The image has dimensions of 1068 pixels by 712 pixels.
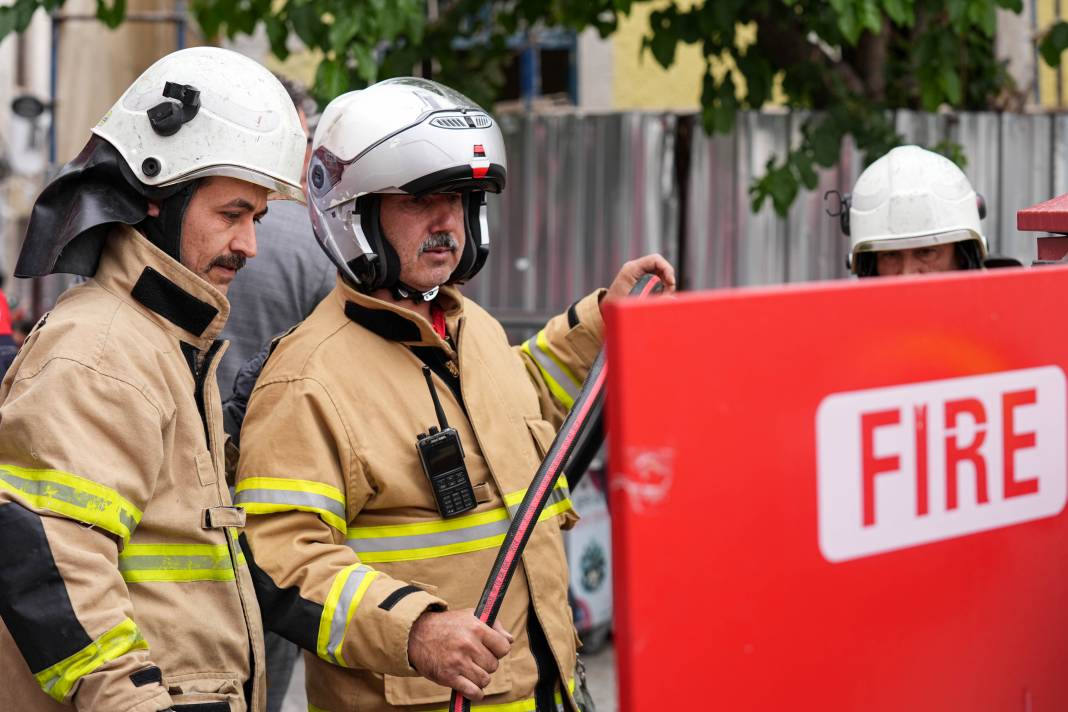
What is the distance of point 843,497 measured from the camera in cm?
152

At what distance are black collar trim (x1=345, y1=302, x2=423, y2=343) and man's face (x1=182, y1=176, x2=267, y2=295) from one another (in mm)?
260

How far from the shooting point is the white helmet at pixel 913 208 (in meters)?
3.38

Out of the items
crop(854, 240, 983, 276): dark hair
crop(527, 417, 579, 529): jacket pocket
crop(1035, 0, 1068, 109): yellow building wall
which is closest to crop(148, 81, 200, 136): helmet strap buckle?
crop(527, 417, 579, 529): jacket pocket

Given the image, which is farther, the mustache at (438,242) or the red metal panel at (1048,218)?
the mustache at (438,242)

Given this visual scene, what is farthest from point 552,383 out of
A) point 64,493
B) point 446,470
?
point 64,493

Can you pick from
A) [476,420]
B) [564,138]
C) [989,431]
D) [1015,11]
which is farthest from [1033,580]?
[564,138]

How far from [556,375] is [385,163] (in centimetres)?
69

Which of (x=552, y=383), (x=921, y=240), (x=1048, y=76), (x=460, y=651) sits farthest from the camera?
(x=1048, y=76)

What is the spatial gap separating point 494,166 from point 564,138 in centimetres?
422

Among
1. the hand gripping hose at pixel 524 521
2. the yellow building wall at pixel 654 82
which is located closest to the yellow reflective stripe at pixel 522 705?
the hand gripping hose at pixel 524 521

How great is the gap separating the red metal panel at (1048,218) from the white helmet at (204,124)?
139 centimetres

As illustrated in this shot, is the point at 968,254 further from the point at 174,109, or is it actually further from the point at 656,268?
the point at 174,109

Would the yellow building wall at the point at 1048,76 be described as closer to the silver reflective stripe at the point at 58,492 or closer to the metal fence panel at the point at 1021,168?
the metal fence panel at the point at 1021,168

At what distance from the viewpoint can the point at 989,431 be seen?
5.42 ft
